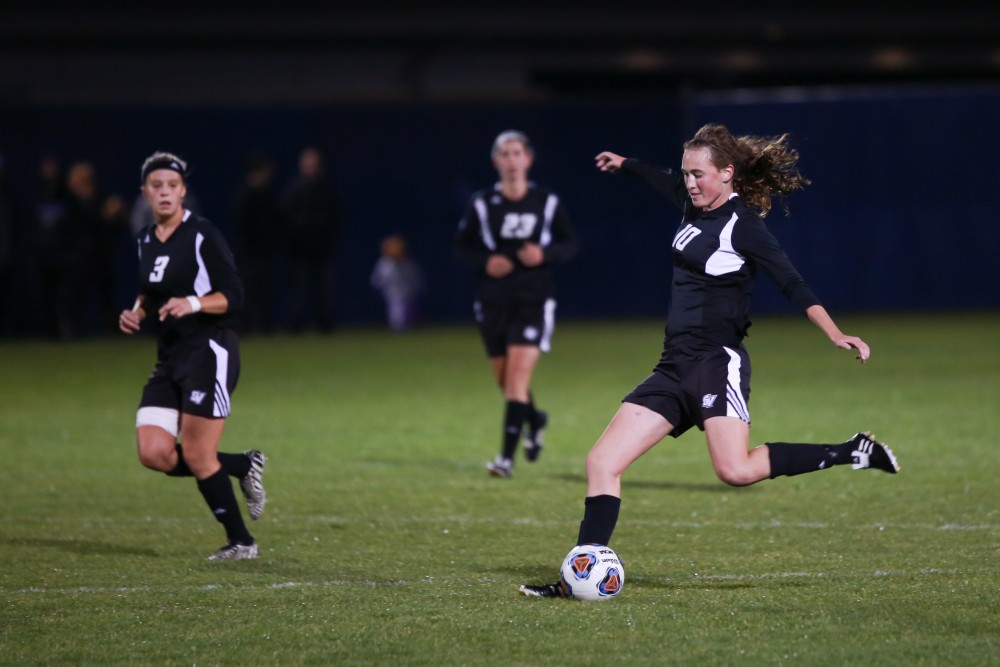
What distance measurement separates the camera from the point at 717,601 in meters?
6.36

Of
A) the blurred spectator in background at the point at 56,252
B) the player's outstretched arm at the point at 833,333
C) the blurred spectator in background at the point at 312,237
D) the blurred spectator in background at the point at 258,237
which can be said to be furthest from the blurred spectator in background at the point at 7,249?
the player's outstretched arm at the point at 833,333

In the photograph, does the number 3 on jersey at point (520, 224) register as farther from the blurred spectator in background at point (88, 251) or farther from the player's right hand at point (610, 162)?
the blurred spectator in background at point (88, 251)

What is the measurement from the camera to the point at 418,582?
6855 millimetres

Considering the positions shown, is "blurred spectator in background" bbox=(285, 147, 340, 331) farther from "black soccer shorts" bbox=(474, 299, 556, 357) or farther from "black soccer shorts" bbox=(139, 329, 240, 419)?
"black soccer shorts" bbox=(139, 329, 240, 419)

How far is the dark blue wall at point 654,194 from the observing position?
1007 inches

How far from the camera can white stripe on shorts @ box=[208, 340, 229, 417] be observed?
24.7 ft

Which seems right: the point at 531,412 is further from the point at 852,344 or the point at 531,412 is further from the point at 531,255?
the point at 852,344

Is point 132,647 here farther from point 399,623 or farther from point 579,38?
point 579,38

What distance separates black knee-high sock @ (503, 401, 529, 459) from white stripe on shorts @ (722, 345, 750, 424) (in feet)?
12.5

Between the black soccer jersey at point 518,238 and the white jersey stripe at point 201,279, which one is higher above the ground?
the black soccer jersey at point 518,238

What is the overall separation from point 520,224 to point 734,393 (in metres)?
4.36

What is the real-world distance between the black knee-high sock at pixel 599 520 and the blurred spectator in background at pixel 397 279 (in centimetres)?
1829

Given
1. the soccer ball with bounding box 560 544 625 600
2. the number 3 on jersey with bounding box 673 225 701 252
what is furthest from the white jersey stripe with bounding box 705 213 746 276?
the soccer ball with bounding box 560 544 625 600

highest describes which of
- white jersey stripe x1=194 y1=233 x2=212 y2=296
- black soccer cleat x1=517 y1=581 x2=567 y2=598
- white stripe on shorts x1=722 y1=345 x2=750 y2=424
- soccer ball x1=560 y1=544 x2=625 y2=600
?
white jersey stripe x1=194 y1=233 x2=212 y2=296
